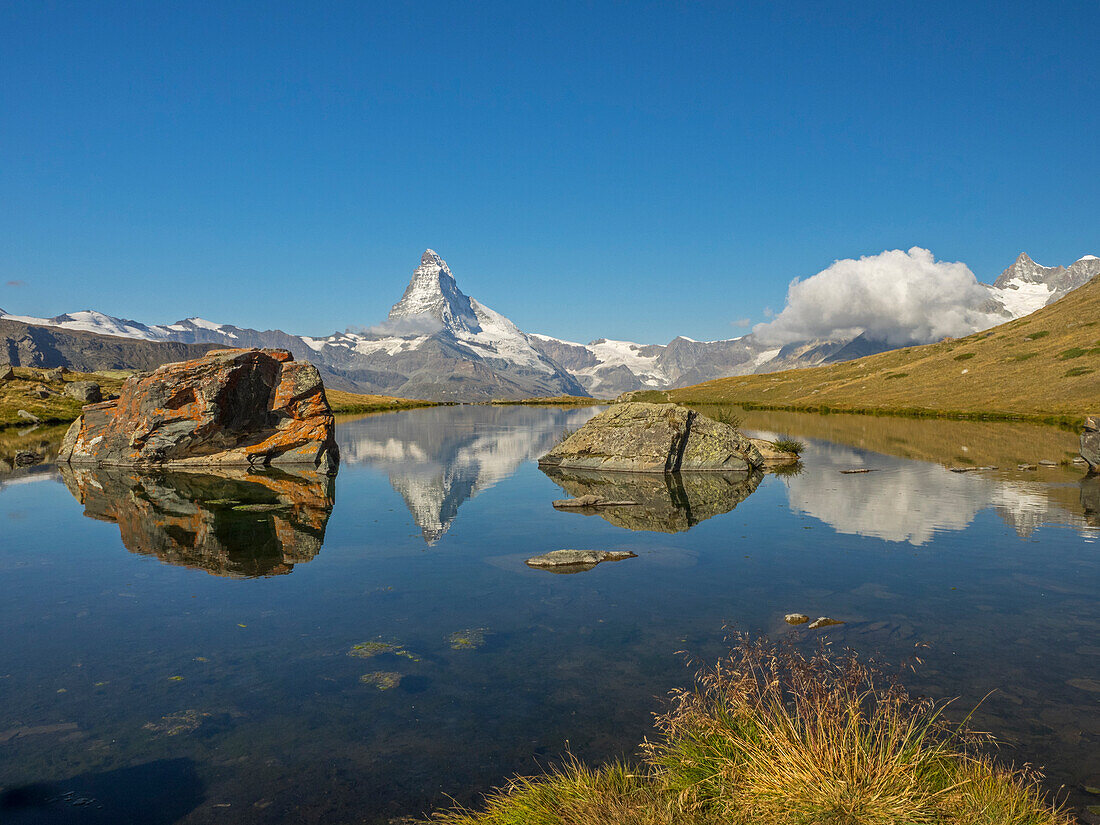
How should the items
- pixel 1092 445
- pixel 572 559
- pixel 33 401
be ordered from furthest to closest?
pixel 33 401 < pixel 1092 445 < pixel 572 559

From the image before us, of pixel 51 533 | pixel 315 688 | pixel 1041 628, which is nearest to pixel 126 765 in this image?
pixel 315 688

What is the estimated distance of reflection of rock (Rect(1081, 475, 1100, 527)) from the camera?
76.4ft

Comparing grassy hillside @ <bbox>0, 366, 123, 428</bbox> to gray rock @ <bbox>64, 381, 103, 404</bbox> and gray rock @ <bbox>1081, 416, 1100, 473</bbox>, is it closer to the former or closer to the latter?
gray rock @ <bbox>64, 381, 103, 404</bbox>

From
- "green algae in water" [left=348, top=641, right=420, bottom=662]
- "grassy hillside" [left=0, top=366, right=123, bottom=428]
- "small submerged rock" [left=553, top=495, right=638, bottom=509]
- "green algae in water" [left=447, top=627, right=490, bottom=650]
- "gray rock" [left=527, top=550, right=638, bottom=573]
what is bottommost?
"green algae in water" [left=348, top=641, right=420, bottom=662]

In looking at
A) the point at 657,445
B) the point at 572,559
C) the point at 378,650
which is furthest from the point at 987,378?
the point at 378,650

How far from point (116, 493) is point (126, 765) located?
26.6 m

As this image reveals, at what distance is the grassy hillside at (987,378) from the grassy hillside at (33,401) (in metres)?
128

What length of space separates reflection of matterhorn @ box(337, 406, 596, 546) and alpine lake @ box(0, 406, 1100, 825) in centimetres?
81

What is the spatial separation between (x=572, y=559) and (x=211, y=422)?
1242 inches

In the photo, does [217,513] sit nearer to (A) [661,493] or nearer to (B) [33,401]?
(A) [661,493]

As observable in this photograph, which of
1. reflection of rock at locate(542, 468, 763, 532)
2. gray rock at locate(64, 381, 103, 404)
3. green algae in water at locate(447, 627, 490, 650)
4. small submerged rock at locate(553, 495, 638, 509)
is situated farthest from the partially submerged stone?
gray rock at locate(64, 381, 103, 404)

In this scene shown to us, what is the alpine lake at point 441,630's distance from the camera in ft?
26.6

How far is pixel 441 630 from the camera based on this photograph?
12758 mm

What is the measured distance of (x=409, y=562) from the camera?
18062mm
